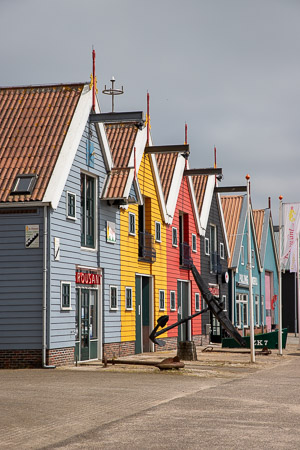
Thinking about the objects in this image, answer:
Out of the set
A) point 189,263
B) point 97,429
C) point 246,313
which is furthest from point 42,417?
point 246,313

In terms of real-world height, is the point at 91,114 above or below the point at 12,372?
above

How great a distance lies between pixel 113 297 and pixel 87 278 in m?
2.50

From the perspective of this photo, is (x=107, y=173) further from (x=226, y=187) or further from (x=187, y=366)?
(x=226, y=187)

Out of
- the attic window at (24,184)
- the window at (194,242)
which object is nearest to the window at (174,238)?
the window at (194,242)

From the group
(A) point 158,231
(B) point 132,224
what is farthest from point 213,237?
(B) point 132,224

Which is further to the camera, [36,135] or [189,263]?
[189,263]

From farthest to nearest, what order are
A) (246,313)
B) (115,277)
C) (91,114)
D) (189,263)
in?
(246,313) < (189,263) < (115,277) < (91,114)

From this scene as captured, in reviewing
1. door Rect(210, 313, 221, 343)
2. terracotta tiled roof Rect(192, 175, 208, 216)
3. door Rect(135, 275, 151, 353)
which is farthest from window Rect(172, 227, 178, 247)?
door Rect(210, 313, 221, 343)

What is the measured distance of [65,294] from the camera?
2353 cm

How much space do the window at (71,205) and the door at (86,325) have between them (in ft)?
7.65

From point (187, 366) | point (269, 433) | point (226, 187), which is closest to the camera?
point (269, 433)

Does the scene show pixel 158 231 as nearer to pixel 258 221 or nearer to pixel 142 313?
pixel 142 313

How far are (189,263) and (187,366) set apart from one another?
14.2 meters

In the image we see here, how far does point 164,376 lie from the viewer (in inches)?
789
